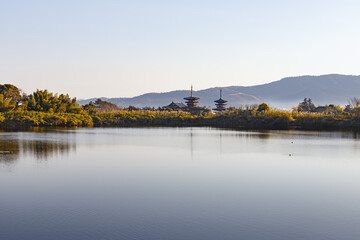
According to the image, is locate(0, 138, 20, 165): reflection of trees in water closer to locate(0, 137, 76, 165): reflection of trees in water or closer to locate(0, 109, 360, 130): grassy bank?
locate(0, 137, 76, 165): reflection of trees in water

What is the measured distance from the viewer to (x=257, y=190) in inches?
322

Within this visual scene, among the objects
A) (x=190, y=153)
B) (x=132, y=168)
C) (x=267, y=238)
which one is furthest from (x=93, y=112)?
(x=267, y=238)

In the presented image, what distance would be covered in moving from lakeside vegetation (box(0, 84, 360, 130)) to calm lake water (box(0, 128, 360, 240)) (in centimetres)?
1826

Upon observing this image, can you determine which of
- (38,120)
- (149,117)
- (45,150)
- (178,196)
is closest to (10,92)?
(38,120)

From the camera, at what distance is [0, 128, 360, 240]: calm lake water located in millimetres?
5617

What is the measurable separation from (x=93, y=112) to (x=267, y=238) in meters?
35.5

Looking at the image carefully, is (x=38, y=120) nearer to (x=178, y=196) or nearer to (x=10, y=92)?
(x=10, y=92)

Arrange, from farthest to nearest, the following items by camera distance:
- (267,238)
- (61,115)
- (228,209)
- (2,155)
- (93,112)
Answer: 1. (93,112)
2. (61,115)
3. (2,155)
4. (228,209)
5. (267,238)

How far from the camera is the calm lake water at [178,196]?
221 inches

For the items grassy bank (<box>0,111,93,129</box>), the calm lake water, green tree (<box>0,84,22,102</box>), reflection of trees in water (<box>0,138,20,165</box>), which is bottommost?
the calm lake water

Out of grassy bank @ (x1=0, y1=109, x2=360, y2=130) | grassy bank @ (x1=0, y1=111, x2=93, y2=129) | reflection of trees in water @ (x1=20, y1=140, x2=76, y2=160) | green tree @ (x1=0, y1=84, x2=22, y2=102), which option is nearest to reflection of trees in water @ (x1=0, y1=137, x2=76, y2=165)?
reflection of trees in water @ (x1=20, y1=140, x2=76, y2=160)

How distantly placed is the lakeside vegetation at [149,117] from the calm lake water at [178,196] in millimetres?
18260

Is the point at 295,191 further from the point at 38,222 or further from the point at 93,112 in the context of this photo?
the point at 93,112

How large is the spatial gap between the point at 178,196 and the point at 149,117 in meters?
→ 30.4
